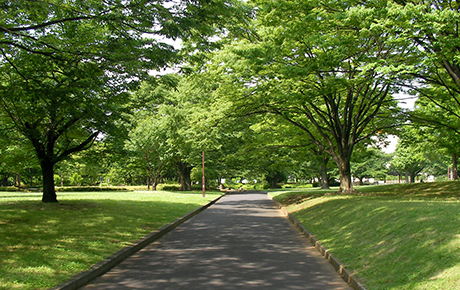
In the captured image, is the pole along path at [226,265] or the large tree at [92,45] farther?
the large tree at [92,45]

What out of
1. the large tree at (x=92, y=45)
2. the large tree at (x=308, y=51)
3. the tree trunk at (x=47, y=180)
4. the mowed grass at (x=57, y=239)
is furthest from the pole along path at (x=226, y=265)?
the tree trunk at (x=47, y=180)

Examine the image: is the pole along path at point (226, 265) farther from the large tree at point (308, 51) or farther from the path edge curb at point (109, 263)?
the large tree at point (308, 51)

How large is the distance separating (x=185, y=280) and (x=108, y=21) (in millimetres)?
7055

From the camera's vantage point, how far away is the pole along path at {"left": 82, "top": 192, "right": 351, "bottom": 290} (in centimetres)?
600

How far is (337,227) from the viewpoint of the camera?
34.1 feet

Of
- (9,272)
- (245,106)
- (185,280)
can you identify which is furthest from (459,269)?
(245,106)

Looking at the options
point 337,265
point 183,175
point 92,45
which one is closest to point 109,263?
point 337,265

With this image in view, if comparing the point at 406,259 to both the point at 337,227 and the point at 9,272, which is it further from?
the point at 9,272

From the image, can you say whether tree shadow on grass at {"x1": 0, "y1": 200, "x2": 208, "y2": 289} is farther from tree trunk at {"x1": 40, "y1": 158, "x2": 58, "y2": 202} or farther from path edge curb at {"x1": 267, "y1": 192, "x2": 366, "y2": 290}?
path edge curb at {"x1": 267, "y1": 192, "x2": 366, "y2": 290}

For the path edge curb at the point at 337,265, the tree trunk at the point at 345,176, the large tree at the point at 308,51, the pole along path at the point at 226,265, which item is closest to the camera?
the path edge curb at the point at 337,265

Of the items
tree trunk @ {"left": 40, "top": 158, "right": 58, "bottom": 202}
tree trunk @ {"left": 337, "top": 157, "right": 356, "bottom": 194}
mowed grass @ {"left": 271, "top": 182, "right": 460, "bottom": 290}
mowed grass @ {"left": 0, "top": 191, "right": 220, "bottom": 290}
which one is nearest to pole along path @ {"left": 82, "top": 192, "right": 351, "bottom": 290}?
mowed grass @ {"left": 271, "top": 182, "right": 460, "bottom": 290}

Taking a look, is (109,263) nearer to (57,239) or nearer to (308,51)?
(57,239)

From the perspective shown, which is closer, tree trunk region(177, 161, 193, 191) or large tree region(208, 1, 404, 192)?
large tree region(208, 1, 404, 192)

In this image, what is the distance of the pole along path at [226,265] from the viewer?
19.7 feet
